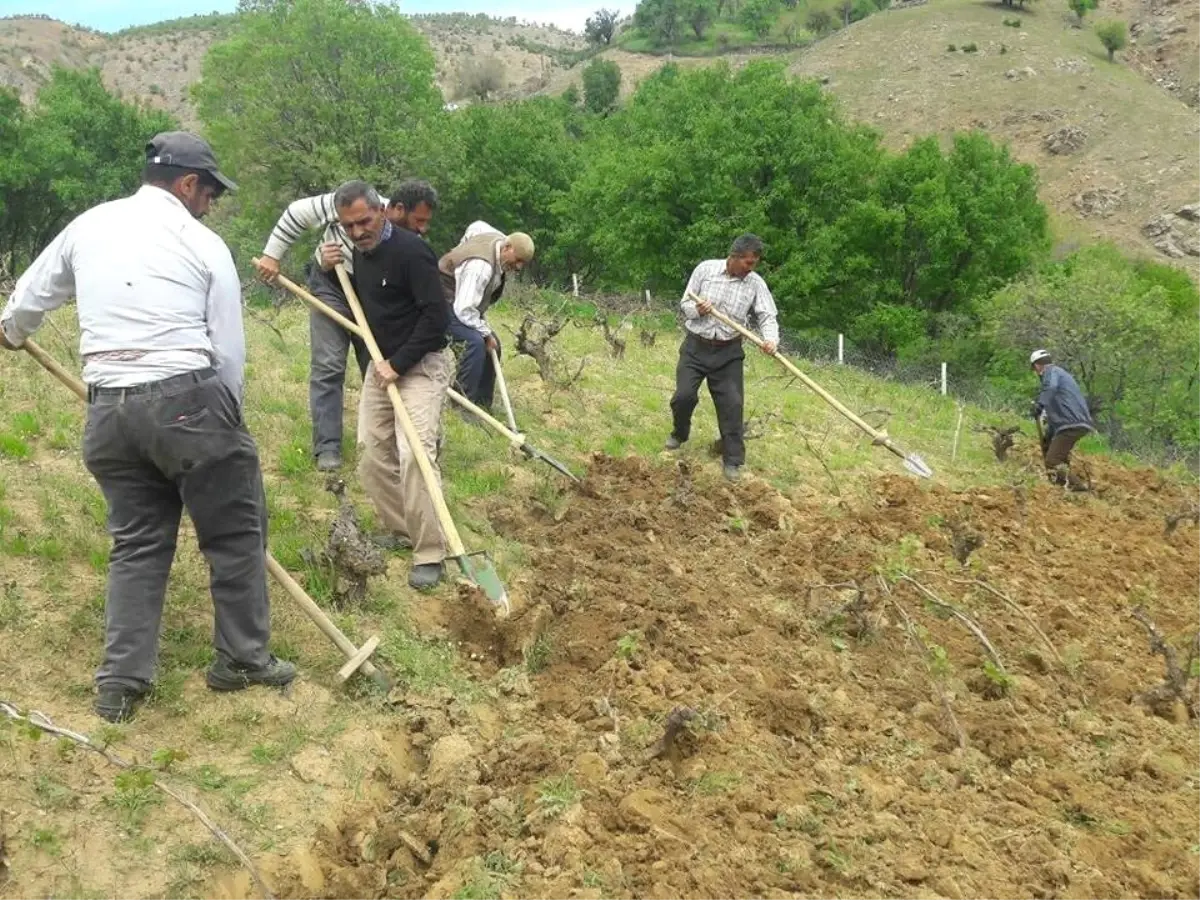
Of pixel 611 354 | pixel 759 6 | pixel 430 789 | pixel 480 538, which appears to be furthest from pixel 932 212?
pixel 759 6

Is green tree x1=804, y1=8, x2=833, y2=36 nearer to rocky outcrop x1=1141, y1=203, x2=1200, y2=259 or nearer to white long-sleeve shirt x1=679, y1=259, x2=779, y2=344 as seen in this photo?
rocky outcrop x1=1141, y1=203, x2=1200, y2=259

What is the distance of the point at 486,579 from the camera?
402 cm

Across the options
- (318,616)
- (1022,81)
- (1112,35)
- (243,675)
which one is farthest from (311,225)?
(1112,35)

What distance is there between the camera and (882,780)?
Result: 3.21 meters

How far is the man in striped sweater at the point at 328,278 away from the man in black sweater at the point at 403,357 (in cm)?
45

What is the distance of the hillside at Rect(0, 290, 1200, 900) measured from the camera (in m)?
2.66

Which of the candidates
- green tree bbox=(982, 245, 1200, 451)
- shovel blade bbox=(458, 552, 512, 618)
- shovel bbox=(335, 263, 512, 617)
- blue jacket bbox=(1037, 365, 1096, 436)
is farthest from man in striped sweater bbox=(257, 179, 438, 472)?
green tree bbox=(982, 245, 1200, 451)

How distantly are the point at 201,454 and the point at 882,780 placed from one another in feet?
8.50

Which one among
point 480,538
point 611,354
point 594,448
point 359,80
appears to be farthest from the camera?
point 359,80

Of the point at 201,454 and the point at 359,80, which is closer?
the point at 201,454

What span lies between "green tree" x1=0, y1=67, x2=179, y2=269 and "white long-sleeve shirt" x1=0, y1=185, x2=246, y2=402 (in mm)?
26741

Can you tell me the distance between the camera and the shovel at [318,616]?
3.30 meters

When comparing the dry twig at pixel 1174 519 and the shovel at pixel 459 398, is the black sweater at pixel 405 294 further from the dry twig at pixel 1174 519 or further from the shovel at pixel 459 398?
the dry twig at pixel 1174 519

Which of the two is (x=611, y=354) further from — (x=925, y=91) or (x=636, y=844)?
(x=925, y=91)
